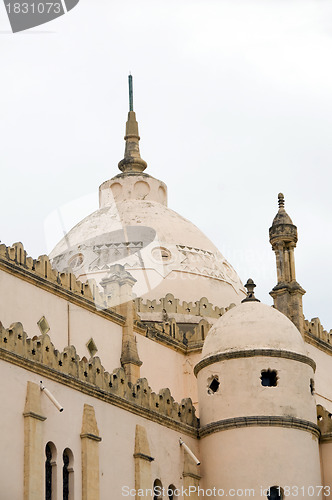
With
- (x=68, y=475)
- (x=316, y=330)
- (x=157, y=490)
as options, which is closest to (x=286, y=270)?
(x=316, y=330)

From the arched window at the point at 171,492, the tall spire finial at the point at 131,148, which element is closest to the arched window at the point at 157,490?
the arched window at the point at 171,492

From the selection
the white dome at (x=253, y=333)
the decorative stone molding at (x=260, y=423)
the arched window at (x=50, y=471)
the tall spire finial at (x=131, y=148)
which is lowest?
the arched window at (x=50, y=471)

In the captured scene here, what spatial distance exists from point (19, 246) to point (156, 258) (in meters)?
9.70

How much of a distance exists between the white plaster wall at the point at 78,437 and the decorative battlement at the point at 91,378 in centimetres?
19

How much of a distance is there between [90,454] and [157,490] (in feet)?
11.2

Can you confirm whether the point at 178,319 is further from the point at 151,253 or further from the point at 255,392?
the point at 255,392

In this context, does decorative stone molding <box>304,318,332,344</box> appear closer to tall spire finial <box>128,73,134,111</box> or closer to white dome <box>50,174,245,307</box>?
white dome <box>50,174,245,307</box>

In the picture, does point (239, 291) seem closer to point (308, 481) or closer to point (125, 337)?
point (125, 337)

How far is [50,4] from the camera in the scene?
30.9 meters

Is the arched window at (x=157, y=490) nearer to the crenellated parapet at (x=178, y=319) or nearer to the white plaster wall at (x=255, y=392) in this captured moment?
the white plaster wall at (x=255, y=392)

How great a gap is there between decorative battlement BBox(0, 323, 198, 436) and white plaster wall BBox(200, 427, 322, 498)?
126 centimetres

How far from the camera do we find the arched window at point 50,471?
30969mm

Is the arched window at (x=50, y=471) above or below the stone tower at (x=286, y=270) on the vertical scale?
below

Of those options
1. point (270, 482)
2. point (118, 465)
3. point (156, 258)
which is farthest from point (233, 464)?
point (156, 258)
